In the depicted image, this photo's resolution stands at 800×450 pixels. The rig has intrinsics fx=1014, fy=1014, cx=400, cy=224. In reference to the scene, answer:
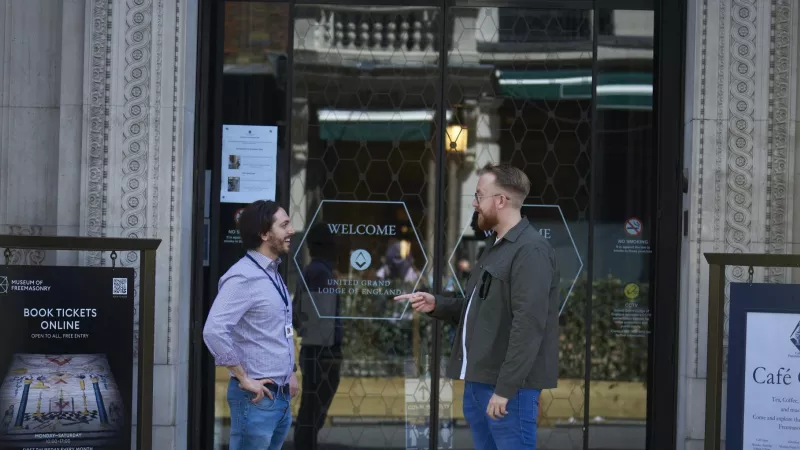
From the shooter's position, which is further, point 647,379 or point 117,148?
point 647,379

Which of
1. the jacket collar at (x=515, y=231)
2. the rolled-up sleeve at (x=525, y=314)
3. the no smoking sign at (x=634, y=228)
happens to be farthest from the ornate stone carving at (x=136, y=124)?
the no smoking sign at (x=634, y=228)

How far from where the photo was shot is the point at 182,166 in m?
6.28

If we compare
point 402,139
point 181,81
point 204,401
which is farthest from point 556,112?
point 204,401

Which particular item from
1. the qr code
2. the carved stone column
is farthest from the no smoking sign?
the qr code

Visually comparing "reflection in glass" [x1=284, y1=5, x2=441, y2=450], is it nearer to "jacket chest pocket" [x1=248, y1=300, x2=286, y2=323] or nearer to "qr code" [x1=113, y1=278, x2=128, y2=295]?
"qr code" [x1=113, y1=278, x2=128, y2=295]

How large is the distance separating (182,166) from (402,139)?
150cm

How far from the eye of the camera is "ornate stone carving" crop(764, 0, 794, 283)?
6.25m

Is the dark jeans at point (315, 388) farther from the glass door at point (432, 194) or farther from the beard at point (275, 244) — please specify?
the beard at point (275, 244)

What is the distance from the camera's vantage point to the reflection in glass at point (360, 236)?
22.4 ft

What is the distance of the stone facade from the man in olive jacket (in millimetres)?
2130

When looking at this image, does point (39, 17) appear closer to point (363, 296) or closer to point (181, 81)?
Result: point (181, 81)

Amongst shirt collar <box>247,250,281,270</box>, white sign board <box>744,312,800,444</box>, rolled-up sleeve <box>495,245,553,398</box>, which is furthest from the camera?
white sign board <box>744,312,800,444</box>

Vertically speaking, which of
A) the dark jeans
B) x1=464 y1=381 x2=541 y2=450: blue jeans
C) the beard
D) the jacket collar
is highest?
the jacket collar

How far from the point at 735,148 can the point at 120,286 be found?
3760 mm
